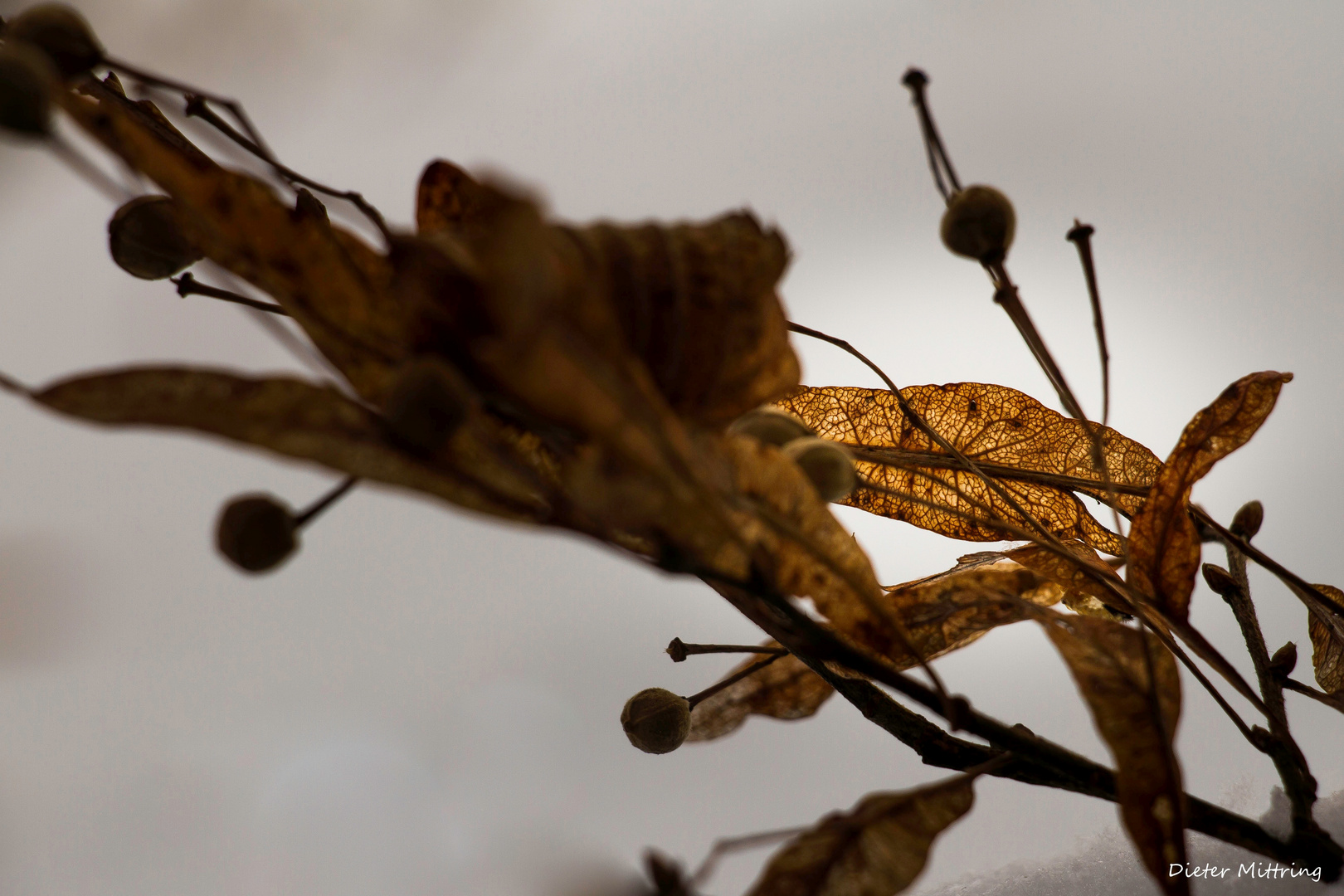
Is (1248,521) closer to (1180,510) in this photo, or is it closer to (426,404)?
(1180,510)

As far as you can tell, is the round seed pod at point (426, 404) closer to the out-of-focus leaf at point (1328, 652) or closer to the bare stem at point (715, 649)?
the bare stem at point (715, 649)

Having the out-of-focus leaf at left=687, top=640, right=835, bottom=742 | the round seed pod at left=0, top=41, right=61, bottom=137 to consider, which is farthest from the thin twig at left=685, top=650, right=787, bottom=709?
the round seed pod at left=0, top=41, right=61, bottom=137

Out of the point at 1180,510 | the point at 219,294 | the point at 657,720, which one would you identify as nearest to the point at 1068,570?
the point at 1180,510

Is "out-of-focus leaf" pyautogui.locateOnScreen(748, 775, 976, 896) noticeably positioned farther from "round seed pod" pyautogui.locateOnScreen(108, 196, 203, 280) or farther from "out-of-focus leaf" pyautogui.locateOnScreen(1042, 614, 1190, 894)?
"round seed pod" pyautogui.locateOnScreen(108, 196, 203, 280)

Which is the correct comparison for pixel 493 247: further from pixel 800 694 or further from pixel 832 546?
pixel 800 694

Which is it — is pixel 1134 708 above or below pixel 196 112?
below

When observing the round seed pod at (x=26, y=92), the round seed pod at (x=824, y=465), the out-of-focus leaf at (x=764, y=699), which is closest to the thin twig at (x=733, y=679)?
the out-of-focus leaf at (x=764, y=699)

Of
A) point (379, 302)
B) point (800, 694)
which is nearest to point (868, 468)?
point (800, 694)
